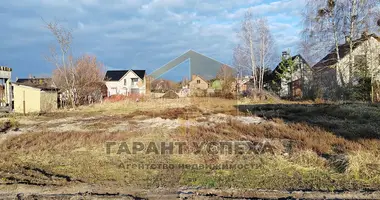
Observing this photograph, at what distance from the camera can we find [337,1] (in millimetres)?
16812

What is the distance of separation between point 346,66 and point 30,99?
20616 millimetres

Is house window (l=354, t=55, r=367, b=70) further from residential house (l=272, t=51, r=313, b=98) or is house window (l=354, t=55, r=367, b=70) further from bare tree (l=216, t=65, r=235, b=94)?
bare tree (l=216, t=65, r=235, b=94)

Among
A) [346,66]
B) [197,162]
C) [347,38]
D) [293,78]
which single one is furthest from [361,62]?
[197,162]

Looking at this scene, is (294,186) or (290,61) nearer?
(294,186)

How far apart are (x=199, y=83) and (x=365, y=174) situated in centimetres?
1519

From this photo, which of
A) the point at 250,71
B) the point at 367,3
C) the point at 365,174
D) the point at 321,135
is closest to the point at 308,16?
the point at 367,3

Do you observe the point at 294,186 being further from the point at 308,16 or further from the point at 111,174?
the point at 308,16

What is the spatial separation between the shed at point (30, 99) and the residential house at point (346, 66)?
18874mm

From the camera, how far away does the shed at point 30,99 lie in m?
15.7

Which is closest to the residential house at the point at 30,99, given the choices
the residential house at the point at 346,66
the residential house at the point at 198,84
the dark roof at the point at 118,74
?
the residential house at the point at 198,84

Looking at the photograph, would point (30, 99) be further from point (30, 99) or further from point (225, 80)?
point (225, 80)

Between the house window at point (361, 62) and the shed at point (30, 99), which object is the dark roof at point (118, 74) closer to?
the shed at point (30, 99)

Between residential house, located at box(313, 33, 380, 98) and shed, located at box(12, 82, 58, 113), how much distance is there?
743 inches

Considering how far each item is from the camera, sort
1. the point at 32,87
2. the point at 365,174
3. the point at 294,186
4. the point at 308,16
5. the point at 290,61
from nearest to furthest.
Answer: the point at 294,186 < the point at 365,174 < the point at 32,87 < the point at 308,16 < the point at 290,61
